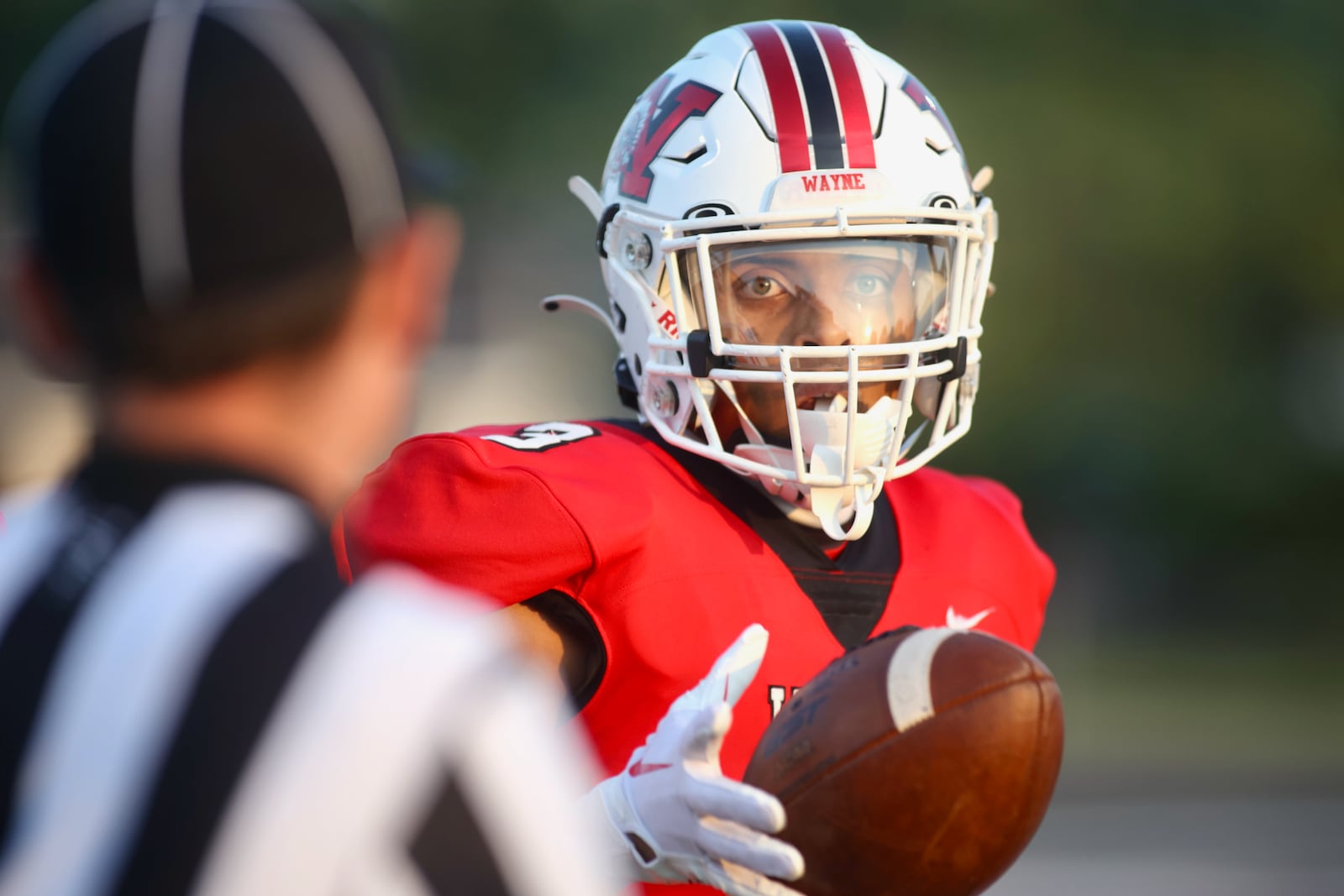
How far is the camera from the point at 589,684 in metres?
1.98

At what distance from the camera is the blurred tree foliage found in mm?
11273

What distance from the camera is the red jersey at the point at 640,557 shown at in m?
1.95

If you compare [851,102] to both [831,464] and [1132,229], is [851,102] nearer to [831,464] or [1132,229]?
[831,464]

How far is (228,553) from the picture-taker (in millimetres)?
970

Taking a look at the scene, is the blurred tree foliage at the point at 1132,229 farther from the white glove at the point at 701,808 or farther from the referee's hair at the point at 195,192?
the referee's hair at the point at 195,192

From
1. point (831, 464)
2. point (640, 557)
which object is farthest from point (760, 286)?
point (640, 557)

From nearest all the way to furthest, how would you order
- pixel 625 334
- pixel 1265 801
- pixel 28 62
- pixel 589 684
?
pixel 589 684
pixel 625 334
pixel 1265 801
pixel 28 62

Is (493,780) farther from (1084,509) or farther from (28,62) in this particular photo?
(28,62)

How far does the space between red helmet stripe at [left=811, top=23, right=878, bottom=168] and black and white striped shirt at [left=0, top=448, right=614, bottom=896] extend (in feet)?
4.50

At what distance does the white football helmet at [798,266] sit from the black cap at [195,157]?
108 cm

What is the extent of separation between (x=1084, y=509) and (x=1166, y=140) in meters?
2.85

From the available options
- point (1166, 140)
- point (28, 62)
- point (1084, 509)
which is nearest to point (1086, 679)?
point (1084, 509)

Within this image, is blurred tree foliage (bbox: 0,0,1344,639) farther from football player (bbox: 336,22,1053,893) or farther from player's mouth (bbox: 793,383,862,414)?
player's mouth (bbox: 793,383,862,414)

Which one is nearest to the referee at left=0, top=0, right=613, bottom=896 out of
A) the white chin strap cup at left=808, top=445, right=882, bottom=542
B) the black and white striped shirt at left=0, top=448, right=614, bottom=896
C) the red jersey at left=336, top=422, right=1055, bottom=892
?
the black and white striped shirt at left=0, top=448, right=614, bottom=896
